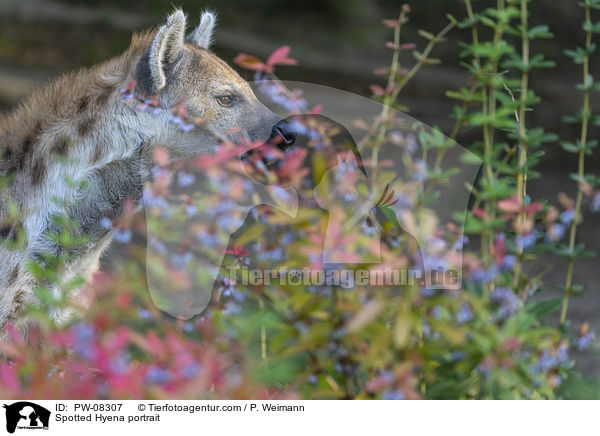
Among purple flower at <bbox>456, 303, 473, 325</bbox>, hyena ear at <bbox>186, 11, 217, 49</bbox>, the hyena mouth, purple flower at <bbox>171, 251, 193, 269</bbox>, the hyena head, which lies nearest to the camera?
purple flower at <bbox>456, 303, 473, 325</bbox>

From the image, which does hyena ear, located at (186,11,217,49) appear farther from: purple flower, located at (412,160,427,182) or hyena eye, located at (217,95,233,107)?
purple flower, located at (412,160,427,182)

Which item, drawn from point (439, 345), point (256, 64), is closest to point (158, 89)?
point (256, 64)

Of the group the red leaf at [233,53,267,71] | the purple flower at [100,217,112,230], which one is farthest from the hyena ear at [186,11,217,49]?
the red leaf at [233,53,267,71]

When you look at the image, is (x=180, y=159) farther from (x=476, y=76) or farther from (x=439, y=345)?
(x=439, y=345)

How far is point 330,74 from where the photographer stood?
5.79 m

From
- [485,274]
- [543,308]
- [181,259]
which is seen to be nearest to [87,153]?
[181,259]

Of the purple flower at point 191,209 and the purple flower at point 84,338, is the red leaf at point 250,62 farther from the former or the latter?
the purple flower at point 84,338

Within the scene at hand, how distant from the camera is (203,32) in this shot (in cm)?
302

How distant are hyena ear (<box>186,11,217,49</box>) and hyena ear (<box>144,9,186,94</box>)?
0.33 metres

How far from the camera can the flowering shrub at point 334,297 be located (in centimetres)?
172

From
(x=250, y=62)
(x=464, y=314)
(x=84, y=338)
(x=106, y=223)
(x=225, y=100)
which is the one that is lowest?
(x=84, y=338)
